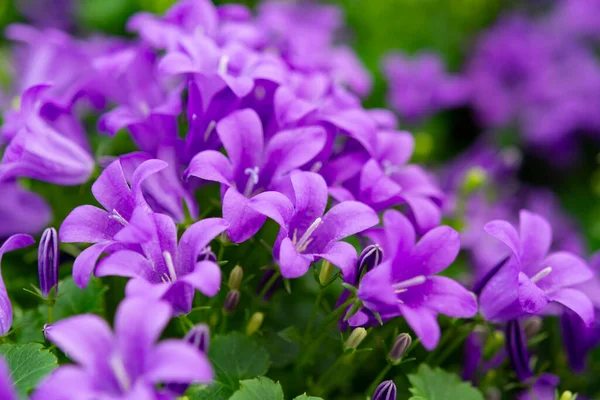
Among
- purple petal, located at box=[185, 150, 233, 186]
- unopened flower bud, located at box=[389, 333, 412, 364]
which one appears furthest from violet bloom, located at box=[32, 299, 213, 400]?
unopened flower bud, located at box=[389, 333, 412, 364]

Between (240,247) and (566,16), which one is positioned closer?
(240,247)

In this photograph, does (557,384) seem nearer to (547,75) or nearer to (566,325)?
(566,325)

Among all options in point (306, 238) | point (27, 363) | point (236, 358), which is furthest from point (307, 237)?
point (27, 363)

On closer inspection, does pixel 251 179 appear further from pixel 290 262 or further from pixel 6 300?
pixel 6 300

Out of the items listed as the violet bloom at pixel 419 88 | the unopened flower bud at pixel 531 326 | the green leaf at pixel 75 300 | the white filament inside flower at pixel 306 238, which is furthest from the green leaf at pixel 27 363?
the violet bloom at pixel 419 88

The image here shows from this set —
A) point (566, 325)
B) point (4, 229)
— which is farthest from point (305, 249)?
point (4, 229)
